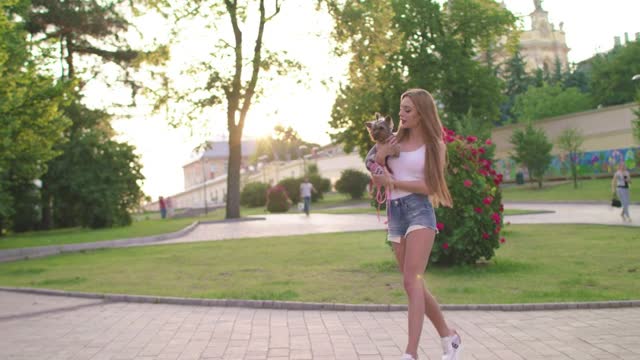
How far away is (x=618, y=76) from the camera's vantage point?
67.7 meters

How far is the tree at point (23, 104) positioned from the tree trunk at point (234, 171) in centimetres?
1276

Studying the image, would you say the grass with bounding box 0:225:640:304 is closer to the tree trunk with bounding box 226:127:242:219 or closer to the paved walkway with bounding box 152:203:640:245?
the paved walkway with bounding box 152:203:640:245

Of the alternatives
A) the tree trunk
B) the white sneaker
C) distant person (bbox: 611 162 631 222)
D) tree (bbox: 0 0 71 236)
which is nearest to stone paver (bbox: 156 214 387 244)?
the tree trunk

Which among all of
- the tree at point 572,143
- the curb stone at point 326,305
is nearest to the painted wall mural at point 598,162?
the tree at point 572,143

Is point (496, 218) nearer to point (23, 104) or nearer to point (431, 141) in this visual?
point (431, 141)

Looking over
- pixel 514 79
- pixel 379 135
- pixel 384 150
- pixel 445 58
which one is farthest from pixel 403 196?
pixel 514 79

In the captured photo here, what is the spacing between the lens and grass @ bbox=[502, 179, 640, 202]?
40.4 meters

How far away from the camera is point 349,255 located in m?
14.9

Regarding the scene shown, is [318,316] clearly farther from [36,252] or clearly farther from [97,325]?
[36,252]

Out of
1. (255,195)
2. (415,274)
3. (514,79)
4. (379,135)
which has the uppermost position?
(514,79)

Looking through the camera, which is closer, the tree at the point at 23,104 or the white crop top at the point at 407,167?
the white crop top at the point at 407,167

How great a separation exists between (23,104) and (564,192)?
1353 inches

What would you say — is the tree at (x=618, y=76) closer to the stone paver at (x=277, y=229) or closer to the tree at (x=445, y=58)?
the tree at (x=445, y=58)

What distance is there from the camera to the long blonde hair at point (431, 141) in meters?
5.29
